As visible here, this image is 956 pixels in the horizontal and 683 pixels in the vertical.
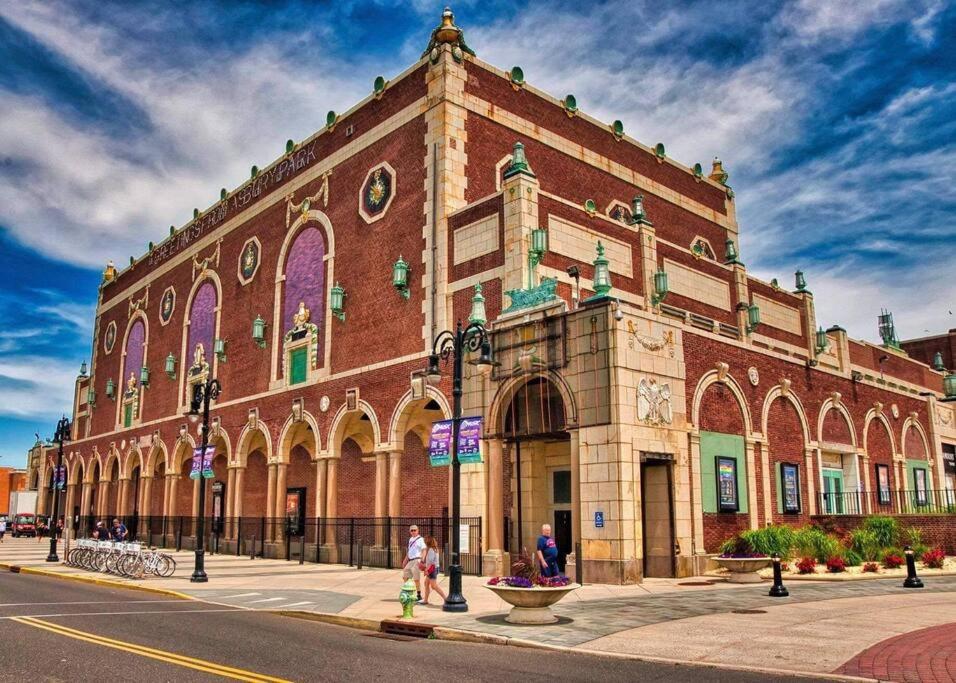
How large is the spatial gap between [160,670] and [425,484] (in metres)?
21.8

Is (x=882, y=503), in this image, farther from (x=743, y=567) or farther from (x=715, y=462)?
(x=743, y=567)

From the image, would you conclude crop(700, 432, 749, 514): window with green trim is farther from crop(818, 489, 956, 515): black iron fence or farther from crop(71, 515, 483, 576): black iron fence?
crop(71, 515, 483, 576): black iron fence

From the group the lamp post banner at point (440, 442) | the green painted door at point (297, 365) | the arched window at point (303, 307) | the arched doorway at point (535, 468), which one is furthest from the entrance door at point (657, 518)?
the green painted door at point (297, 365)

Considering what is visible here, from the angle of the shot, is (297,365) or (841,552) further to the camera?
(297,365)

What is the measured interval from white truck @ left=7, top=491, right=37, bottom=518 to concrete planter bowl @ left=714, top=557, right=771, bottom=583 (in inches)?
2914

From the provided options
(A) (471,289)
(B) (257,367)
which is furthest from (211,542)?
(A) (471,289)

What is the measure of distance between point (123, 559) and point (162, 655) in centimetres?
1714

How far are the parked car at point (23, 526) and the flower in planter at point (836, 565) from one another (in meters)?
68.3

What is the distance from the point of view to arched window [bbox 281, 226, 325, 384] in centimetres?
3709

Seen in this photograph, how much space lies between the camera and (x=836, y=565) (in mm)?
23062

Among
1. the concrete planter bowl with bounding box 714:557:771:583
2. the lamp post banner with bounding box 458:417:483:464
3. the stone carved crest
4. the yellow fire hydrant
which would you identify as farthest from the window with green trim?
the yellow fire hydrant

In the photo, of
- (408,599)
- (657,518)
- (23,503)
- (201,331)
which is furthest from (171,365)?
(23,503)

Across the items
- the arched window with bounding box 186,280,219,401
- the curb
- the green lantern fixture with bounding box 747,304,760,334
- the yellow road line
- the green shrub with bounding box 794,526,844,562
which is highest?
the arched window with bounding box 186,280,219,401

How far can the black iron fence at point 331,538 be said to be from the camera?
2583 cm
